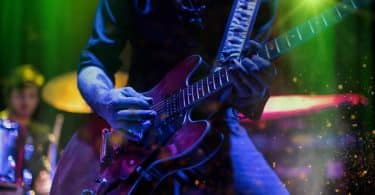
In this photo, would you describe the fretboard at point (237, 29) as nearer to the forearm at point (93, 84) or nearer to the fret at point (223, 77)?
the fret at point (223, 77)

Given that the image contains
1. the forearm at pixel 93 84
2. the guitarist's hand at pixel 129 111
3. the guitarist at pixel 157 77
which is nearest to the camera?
the guitarist at pixel 157 77

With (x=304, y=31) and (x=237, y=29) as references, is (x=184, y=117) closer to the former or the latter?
(x=237, y=29)

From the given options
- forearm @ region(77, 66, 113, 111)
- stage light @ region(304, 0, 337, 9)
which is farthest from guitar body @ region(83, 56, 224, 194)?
stage light @ region(304, 0, 337, 9)

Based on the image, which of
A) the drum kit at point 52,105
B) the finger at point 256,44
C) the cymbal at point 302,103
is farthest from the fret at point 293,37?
the drum kit at point 52,105

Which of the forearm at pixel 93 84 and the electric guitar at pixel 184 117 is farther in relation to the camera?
the forearm at pixel 93 84

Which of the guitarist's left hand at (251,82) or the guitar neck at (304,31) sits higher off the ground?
the guitar neck at (304,31)

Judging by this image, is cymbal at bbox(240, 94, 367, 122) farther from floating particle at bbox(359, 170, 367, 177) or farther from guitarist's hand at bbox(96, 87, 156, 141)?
guitarist's hand at bbox(96, 87, 156, 141)

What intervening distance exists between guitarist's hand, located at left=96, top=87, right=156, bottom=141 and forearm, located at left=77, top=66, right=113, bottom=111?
0.15ft

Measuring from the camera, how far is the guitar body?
1834 millimetres

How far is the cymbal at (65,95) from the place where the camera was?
7.27 ft

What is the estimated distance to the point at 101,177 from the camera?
2051 millimetres

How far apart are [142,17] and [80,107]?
48cm

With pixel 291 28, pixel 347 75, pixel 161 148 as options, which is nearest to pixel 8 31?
pixel 161 148

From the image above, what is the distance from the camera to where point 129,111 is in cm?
200
